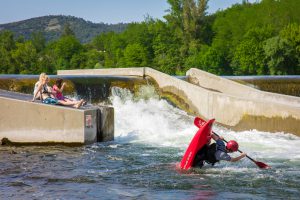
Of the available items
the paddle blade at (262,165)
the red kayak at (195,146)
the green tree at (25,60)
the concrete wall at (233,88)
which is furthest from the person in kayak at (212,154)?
the green tree at (25,60)

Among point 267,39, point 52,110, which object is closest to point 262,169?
point 52,110

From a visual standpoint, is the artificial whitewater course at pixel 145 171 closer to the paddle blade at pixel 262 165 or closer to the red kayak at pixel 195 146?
the paddle blade at pixel 262 165

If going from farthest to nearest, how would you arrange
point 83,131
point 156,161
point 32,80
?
point 32,80 < point 83,131 < point 156,161

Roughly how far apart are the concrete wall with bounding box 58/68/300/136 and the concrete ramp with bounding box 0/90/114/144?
5.39 meters

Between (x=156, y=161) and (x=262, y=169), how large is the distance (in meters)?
2.55

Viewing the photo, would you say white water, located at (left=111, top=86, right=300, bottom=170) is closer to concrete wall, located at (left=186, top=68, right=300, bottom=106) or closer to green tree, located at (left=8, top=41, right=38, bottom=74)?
concrete wall, located at (left=186, top=68, right=300, bottom=106)

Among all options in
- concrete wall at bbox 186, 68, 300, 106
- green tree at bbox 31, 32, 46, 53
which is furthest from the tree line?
green tree at bbox 31, 32, 46, 53

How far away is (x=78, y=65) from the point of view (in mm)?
119438

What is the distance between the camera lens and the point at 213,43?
80062 mm

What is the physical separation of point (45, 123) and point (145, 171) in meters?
4.80

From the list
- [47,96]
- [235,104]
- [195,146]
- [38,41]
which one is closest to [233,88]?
[235,104]

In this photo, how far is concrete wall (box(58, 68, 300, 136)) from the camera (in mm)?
18234

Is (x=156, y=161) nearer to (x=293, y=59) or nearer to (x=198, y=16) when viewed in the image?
(x=293, y=59)

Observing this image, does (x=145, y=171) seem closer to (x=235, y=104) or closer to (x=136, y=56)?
(x=235, y=104)
